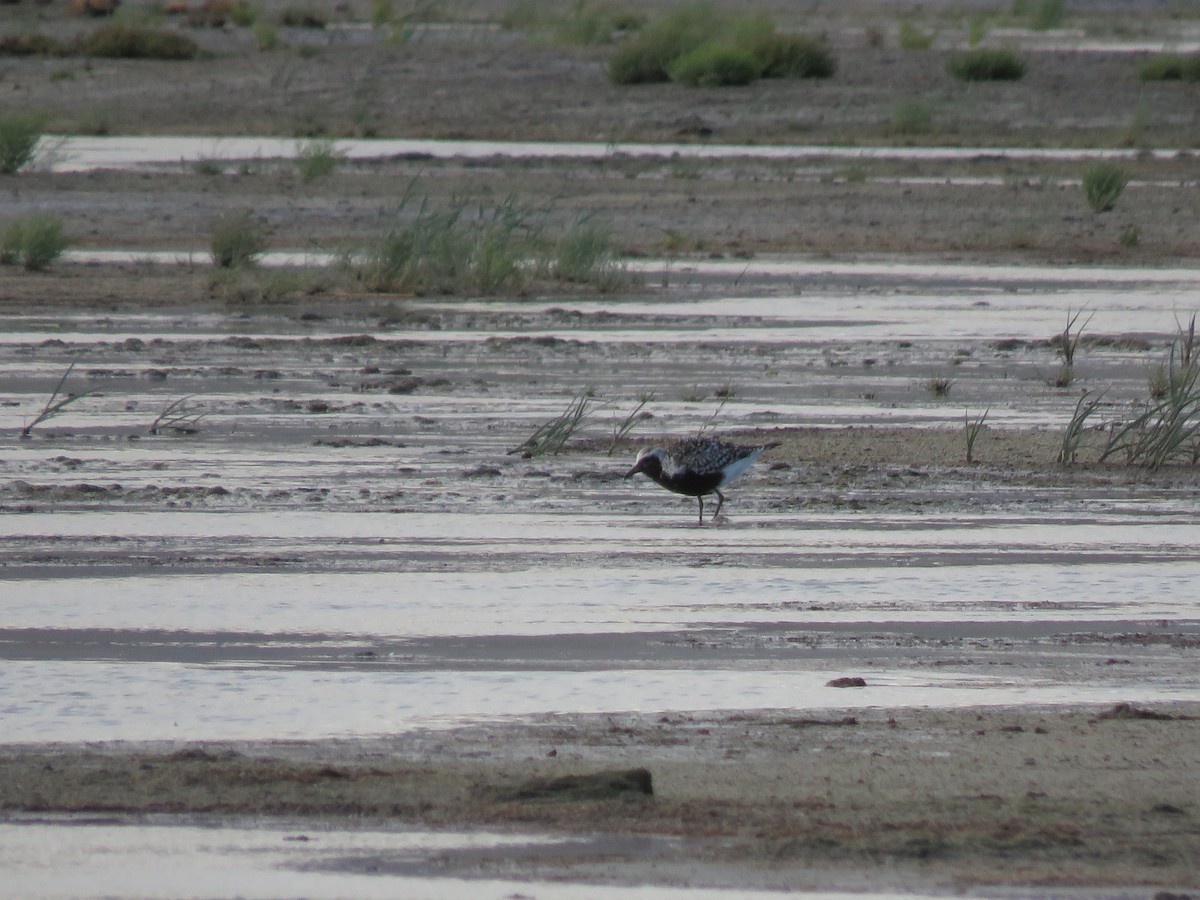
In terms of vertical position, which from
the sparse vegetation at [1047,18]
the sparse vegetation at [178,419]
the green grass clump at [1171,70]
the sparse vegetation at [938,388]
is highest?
the sparse vegetation at [178,419]

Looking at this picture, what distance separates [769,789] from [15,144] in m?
26.3

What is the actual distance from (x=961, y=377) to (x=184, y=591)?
342 inches

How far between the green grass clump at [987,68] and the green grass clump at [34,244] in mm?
25481

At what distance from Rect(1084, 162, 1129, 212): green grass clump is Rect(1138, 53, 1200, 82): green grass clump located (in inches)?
665

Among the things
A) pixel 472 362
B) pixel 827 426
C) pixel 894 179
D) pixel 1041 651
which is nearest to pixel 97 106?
pixel 894 179

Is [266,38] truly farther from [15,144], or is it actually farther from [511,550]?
[511,550]

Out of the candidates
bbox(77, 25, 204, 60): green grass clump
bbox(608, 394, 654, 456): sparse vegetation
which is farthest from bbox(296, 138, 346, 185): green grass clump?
bbox(77, 25, 204, 60): green grass clump

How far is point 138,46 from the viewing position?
1939 inches

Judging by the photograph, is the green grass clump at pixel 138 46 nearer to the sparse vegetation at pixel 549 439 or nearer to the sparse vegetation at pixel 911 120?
the sparse vegetation at pixel 911 120

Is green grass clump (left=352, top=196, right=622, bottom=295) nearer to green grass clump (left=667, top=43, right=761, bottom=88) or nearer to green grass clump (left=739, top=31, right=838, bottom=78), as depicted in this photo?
green grass clump (left=667, top=43, right=761, bottom=88)

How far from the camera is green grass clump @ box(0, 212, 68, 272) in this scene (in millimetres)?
21750

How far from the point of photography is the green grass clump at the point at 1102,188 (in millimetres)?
27859

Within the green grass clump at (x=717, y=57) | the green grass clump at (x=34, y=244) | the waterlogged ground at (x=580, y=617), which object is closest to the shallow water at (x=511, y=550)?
the waterlogged ground at (x=580, y=617)

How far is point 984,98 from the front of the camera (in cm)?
4144
